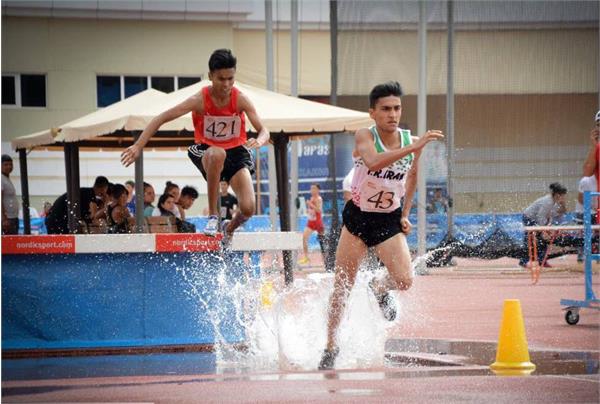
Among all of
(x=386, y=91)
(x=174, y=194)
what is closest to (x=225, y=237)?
(x=386, y=91)

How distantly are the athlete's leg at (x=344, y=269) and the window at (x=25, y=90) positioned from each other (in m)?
29.4

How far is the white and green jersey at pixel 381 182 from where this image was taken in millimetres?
9539

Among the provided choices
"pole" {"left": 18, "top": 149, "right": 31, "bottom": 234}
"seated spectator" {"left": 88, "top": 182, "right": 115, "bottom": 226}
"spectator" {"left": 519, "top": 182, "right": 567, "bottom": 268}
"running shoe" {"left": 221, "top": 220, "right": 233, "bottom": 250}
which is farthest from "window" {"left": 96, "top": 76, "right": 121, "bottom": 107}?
"running shoe" {"left": 221, "top": 220, "right": 233, "bottom": 250}

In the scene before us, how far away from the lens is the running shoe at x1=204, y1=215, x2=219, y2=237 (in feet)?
37.6

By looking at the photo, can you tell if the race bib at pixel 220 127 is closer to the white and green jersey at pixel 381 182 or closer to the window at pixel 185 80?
the white and green jersey at pixel 381 182

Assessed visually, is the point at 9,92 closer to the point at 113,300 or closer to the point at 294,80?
the point at 294,80

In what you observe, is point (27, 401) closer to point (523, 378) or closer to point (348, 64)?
point (523, 378)

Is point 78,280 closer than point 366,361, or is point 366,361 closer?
point 366,361

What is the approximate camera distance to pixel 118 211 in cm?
1614

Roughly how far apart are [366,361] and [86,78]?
28.6 metres

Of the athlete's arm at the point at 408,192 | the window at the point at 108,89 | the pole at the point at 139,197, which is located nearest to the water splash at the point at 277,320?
the athlete's arm at the point at 408,192

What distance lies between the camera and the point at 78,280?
12.0m

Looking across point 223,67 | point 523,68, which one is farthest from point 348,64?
point 223,67

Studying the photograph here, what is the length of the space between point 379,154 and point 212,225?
9.12 feet
